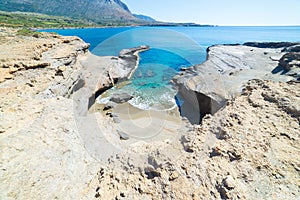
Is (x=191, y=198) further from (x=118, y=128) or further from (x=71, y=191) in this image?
(x=118, y=128)

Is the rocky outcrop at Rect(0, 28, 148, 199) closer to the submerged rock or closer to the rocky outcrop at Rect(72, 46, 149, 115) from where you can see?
the rocky outcrop at Rect(72, 46, 149, 115)

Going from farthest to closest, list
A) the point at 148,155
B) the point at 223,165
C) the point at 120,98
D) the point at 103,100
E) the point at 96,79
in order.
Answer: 1. the point at 96,79
2. the point at 103,100
3. the point at 120,98
4. the point at 148,155
5. the point at 223,165

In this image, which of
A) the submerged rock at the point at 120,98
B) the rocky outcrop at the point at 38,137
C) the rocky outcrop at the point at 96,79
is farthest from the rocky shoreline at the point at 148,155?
the submerged rock at the point at 120,98

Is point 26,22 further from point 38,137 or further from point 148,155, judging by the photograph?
point 148,155

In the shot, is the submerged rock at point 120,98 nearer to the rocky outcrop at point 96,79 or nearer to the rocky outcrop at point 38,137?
the rocky outcrop at point 96,79

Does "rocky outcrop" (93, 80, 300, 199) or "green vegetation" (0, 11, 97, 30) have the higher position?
"green vegetation" (0, 11, 97, 30)

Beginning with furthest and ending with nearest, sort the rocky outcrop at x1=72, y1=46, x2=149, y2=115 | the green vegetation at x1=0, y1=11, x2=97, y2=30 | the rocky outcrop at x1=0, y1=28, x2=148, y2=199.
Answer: the green vegetation at x1=0, y1=11, x2=97, y2=30 → the rocky outcrop at x1=72, y1=46, x2=149, y2=115 → the rocky outcrop at x1=0, y1=28, x2=148, y2=199

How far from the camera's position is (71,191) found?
4.27m

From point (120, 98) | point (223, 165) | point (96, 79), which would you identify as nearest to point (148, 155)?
point (223, 165)

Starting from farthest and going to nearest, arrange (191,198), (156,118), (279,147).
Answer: (156,118) → (279,147) → (191,198)

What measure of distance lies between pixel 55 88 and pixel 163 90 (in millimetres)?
12221

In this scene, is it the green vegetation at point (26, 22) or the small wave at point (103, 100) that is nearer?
the small wave at point (103, 100)

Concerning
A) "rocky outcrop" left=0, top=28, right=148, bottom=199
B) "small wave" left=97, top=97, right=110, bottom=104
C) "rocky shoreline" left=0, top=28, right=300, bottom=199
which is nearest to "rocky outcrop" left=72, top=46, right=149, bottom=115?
"small wave" left=97, top=97, right=110, bottom=104

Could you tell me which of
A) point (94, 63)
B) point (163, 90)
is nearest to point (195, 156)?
point (163, 90)
